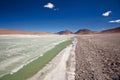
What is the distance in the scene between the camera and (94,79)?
515 cm

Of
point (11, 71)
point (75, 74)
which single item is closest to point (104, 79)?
point (75, 74)

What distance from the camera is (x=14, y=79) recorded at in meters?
5.50

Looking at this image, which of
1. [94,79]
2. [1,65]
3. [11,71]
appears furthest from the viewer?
[1,65]

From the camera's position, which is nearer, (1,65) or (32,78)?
(32,78)

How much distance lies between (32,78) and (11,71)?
1.56 meters

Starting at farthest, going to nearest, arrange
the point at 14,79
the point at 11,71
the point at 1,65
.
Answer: the point at 1,65, the point at 11,71, the point at 14,79

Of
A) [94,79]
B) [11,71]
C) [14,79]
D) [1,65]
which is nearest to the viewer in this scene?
[94,79]

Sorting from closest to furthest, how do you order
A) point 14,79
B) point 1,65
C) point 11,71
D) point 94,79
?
point 94,79 < point 14,79 < point 11,71 < point 1,65

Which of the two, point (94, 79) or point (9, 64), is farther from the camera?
point (9, 64)

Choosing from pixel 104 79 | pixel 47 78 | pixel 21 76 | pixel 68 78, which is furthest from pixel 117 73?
pixel 21 76

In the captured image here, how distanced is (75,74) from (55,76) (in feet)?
3.21

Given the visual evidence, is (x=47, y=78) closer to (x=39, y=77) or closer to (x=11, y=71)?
(x=39, y=77)

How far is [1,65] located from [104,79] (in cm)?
570

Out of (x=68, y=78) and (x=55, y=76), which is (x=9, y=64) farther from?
(x=68, y=78)
